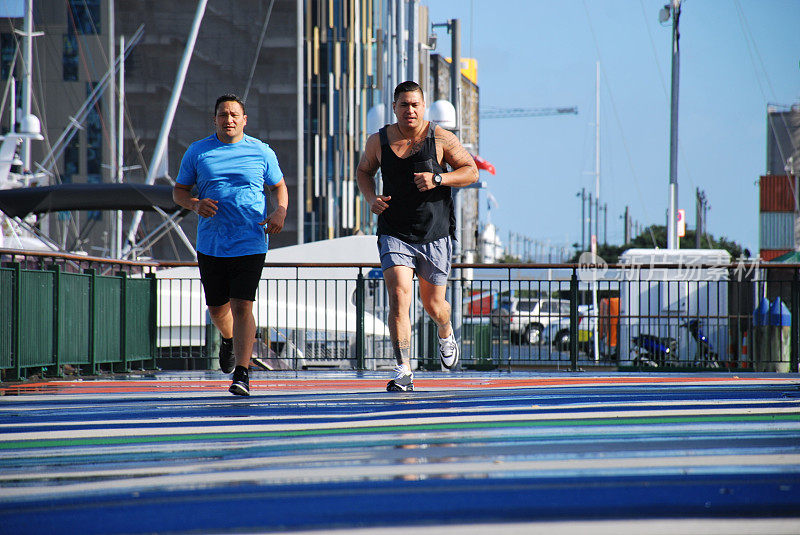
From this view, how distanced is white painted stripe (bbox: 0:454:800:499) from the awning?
16.2 meters

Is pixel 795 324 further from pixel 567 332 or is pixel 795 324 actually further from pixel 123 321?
pixel 123 321

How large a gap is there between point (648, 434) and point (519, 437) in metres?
0.60

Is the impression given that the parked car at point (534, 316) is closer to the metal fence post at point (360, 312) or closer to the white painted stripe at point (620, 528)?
the metal fence post at point (360, 312)

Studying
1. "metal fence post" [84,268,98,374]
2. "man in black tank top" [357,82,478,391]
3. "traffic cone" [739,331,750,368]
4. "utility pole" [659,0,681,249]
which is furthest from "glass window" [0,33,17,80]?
"man in black tank top" [357,82,478,391]

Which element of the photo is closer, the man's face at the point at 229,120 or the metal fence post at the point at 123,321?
the man's face at the point at 229,120

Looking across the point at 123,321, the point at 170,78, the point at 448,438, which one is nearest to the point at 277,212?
the point at 448,438

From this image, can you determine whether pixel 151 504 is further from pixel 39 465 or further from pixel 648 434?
pixel 648 434

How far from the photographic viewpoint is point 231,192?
7.66 metres

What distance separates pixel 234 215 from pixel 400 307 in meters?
1.38

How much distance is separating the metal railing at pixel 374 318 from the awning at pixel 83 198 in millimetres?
2035

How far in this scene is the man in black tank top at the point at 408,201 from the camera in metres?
7.78

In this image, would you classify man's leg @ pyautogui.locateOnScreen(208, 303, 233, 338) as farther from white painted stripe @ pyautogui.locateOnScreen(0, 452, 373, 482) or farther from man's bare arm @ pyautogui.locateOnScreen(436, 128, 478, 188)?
white painted stripe @ pyautogui.locateOnScreen(0, 452, 373, 482)

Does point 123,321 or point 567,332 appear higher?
point 123,321

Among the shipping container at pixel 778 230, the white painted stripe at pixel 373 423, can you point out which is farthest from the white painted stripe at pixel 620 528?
the shipping container at pixel 778 230
